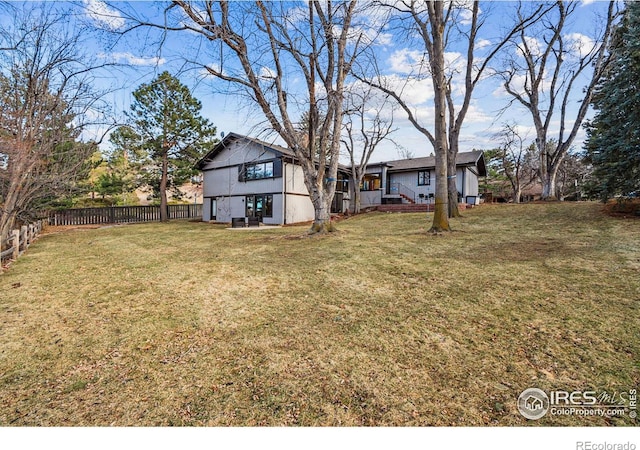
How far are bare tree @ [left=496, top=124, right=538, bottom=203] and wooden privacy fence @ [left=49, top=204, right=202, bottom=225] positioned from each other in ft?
106

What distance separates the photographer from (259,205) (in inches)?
774

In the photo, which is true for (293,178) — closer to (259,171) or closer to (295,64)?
(259,171)

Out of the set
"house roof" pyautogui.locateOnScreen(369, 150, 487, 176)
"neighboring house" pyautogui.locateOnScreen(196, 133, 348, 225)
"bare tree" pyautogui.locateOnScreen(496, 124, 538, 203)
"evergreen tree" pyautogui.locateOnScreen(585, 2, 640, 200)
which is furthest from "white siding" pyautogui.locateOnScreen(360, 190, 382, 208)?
"evergreen tree" pyautogui.locateOnScreen(585, 2, 640, 200)

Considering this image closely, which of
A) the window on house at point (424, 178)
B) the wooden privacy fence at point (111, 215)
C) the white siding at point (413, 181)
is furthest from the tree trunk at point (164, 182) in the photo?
the window on house at point (424, 178)

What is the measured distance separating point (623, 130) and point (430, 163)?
13843 millimetres

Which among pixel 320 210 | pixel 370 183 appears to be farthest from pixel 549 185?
pixel 320 210

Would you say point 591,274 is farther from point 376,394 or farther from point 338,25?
point 338,25

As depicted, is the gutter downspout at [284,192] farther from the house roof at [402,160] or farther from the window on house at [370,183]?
the window on house at [370,183]

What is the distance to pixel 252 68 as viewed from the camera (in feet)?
31.0

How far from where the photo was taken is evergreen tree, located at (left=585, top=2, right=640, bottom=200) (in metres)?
9.88

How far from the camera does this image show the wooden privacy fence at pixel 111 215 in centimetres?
2095

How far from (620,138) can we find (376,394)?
13997 mm

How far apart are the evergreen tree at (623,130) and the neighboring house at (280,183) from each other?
10.5 meters

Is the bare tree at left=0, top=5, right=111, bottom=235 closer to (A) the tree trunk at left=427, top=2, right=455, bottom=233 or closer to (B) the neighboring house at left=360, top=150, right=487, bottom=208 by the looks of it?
(A) the tree trunk at left=427, top=2, right=455, bottom=233
